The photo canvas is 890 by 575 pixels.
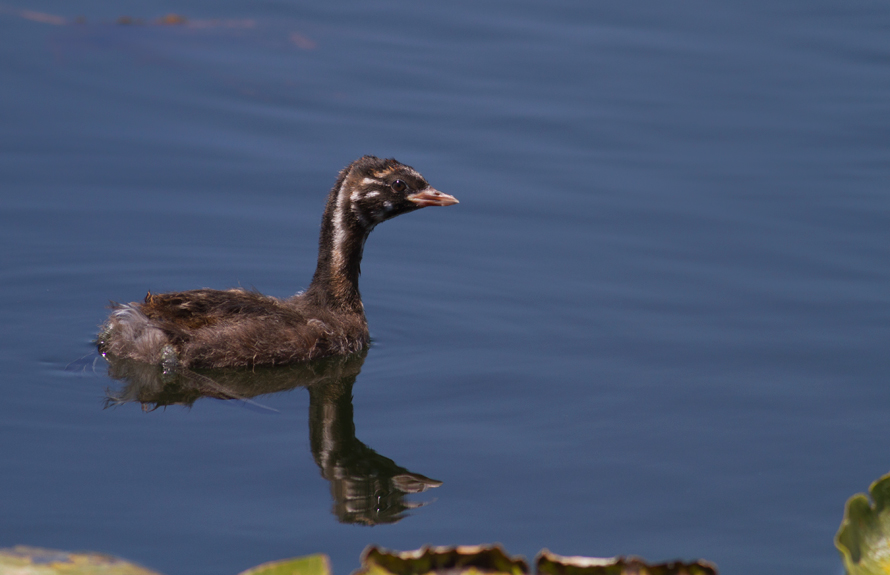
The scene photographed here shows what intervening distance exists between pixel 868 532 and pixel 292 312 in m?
5.80

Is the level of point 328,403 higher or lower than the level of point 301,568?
higher

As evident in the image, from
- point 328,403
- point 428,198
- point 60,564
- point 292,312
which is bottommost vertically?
point 60,564

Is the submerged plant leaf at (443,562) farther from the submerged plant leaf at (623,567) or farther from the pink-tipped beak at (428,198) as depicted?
the pink-tipped beak at (428,198)

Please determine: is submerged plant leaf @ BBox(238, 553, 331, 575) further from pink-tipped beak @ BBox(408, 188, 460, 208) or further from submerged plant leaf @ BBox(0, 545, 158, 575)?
pink-tipped beak @ BBox(408, 188, 460, 208)

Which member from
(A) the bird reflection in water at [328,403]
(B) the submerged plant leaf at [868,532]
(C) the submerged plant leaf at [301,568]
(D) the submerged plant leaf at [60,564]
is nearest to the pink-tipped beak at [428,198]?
(A) the bird reflection in water at [328,403]

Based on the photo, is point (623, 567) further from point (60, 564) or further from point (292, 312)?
point (292, 312)

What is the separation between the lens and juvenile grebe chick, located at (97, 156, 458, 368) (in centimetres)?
897

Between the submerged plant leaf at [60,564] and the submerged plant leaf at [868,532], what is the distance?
276 centimetres

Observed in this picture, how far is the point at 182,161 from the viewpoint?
41.0 ft

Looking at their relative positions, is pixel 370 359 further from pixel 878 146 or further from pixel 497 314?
pixel 878 146

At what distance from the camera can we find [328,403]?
8.66 m

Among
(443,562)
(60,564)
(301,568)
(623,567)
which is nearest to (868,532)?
(623,567)

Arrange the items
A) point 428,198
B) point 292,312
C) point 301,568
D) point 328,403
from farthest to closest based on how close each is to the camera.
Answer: point 428,198
point 292,312
point 328,403
point 301,568

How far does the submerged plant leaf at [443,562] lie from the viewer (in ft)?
13.9
